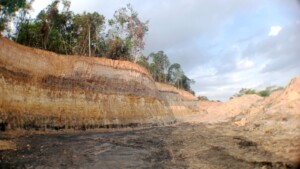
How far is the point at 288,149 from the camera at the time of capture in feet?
46.4

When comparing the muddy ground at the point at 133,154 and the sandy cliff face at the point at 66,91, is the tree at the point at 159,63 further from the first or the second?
the muddy ground at the point at 133,154

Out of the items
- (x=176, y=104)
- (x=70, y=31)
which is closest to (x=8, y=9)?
(x=70, y=31)

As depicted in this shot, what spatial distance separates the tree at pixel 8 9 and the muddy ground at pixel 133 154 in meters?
14.3

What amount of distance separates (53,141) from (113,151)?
3531 millimetres

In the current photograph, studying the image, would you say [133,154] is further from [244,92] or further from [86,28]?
[244,92]

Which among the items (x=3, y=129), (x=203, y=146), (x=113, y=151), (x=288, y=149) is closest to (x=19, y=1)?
(x=3, y=129)

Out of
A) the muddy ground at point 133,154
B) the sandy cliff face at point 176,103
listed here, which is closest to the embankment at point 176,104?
the sandy cliff face at point 176,103

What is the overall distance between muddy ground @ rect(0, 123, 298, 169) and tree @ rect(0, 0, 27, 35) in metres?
14.3

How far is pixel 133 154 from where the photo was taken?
14.6 metres

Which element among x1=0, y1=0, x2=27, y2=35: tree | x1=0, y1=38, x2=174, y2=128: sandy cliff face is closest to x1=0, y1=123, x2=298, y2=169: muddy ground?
x1=0, y1=38, x2=174, y2=128: sandy cliff face

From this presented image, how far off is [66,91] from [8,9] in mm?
10618

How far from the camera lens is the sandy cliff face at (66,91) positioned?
18.2 metres

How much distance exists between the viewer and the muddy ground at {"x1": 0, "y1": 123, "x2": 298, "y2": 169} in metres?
12.1

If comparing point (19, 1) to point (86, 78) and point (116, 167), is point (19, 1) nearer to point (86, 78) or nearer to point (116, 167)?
point (86, 78)
